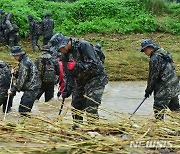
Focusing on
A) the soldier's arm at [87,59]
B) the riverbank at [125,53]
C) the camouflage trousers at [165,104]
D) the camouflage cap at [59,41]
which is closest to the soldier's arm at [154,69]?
the camouflage trousers at [165,104]

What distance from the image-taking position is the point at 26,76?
25.3ft

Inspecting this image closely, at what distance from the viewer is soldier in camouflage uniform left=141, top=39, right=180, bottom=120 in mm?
6637

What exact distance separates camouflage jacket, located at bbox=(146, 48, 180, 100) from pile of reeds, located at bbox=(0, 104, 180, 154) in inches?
103

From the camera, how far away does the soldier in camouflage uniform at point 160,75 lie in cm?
664

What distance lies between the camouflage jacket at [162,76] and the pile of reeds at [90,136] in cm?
261

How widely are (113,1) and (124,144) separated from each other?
25.0 m

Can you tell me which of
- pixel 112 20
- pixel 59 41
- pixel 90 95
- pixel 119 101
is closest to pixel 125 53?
pixel 112 20

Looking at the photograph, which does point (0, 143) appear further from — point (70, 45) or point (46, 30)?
point (46, 30)

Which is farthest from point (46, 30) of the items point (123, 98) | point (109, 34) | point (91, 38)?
point (123, 98)

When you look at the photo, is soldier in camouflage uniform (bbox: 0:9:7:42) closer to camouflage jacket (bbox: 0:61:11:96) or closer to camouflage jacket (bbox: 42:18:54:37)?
camouflage jacket (bbox: 42:18:54:37)

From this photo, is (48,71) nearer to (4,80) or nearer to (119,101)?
(4,80)

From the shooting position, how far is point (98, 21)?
83.1 ft

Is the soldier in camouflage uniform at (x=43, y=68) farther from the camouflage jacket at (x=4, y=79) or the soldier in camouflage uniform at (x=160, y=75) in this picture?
the soldier in camouflage uniform at (x=160, y=75)

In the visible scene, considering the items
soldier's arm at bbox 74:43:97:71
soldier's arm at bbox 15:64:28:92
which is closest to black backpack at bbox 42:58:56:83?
soldier's arm at bbox 15:64:28:92
